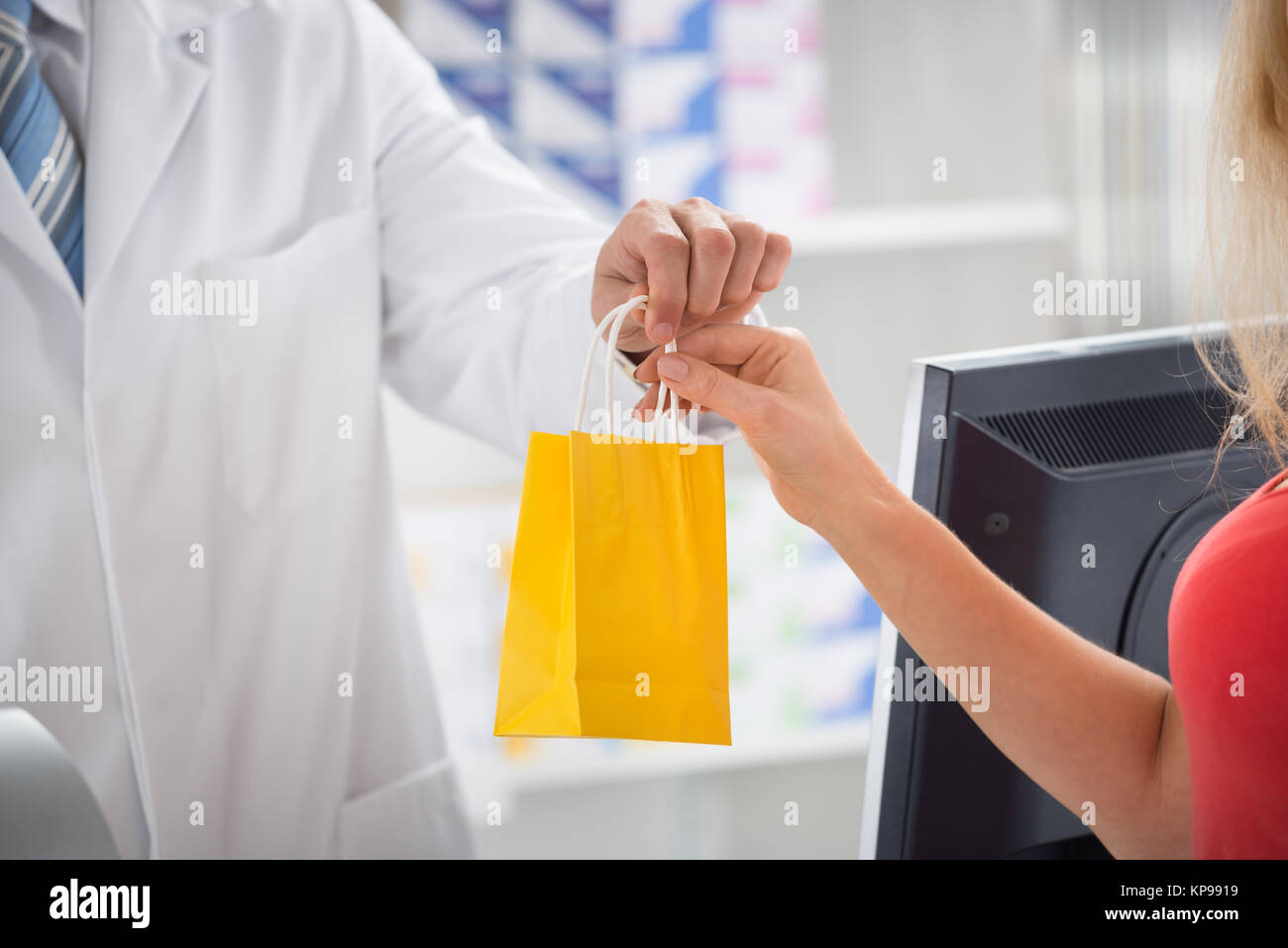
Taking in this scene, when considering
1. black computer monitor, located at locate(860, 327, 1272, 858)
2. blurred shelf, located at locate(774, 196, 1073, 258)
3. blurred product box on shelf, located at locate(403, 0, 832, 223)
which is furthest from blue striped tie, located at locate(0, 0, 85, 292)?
blurred shelf, located at locate(774, 196, 1073, 258)

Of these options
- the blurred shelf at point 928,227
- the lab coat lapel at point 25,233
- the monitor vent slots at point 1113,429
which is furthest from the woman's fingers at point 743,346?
the blurred shelf at point 928,227

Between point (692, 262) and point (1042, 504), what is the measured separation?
0.29m

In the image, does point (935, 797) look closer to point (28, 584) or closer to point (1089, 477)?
point (1089, 477)

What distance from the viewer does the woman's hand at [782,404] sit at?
660mm

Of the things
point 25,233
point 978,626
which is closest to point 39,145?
point 25,233

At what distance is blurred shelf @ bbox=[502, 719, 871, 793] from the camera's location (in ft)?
6.23

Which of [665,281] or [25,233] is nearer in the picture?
[665,281]

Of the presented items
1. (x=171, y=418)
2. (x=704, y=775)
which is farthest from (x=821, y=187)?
(x=171, y=418)

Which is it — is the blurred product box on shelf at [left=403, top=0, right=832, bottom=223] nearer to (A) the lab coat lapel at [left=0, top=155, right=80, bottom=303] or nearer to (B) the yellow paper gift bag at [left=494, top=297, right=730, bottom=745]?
(A) the lab coat lapel at [left=0, top=155, right=80, bottom=303]

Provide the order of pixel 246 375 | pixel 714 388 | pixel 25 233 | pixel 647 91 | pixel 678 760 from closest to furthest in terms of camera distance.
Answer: pixel 714 388 → pixel 25 233 → pixel 246 375 → pixel 647 91 → pixel 678 760

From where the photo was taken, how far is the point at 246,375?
102 centimetres

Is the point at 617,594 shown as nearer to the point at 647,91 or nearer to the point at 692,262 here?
the point at 692,262

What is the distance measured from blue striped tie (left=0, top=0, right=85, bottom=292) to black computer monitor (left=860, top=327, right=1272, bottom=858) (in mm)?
775
